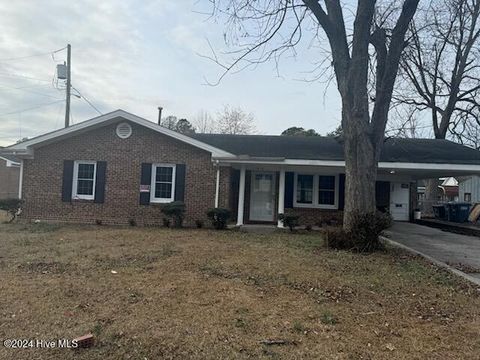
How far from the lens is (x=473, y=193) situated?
3947 cm

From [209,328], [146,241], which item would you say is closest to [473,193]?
[146,241]

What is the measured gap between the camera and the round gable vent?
1592cm

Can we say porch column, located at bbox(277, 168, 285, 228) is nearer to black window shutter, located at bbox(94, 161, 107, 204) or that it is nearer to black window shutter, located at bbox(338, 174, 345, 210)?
black window shutter, located at bbox(338, 174, 345, 210)

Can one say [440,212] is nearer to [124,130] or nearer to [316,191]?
[316,191]

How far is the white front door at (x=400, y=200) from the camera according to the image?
2006 centimetres

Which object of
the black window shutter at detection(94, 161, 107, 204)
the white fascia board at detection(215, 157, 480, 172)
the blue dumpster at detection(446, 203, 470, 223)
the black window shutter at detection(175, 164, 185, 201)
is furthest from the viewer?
the blue dumpster at detection(446, 203, 470, 223)

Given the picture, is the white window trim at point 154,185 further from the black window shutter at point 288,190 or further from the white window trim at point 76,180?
the black window shutter at point 288,190

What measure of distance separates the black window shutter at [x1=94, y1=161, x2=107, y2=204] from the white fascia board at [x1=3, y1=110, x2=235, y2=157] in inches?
58.6

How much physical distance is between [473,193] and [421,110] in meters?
16.5

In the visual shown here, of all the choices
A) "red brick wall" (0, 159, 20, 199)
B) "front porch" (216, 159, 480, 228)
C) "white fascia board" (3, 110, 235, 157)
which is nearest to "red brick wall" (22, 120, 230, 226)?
"white fascia board" (3, 110, 235, 157)

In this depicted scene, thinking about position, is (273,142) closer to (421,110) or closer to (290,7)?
(290,7)

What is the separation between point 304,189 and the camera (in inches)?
698

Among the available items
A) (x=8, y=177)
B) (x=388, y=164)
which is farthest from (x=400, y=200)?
(x=8, y=177)

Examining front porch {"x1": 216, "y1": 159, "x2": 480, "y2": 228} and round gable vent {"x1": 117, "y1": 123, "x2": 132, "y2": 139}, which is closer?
round gable vent {"x1": 117, "y1": 123, "x2": 132, "y2": 139}
